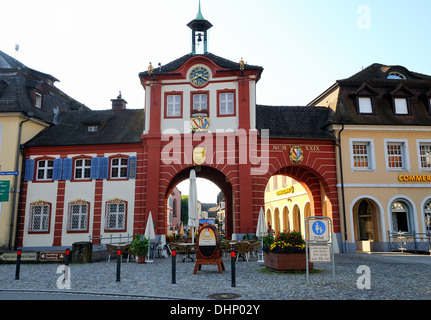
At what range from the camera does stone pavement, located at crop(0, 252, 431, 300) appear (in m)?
8.66

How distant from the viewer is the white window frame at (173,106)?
900 inches

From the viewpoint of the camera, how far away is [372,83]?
24375 mm

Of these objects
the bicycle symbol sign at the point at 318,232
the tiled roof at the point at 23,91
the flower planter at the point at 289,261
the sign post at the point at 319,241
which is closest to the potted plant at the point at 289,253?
the flower planter at the point at 289,261

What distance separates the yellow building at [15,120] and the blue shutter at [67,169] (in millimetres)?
2522

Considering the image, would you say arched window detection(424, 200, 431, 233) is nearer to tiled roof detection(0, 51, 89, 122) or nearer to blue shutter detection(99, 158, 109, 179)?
blue shutter detection(99, 158, 109, 179)

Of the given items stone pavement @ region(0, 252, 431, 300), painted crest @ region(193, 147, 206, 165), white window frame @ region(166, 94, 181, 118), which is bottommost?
stone pavement @ region(0, 252, 431, 300)

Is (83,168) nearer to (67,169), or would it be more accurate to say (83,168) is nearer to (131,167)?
(67,169)

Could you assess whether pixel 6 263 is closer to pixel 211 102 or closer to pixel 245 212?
pixel 245 212

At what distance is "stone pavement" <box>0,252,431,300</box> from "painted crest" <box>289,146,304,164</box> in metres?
9.32

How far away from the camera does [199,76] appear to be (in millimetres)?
23125

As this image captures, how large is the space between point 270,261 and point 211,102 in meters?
12.3

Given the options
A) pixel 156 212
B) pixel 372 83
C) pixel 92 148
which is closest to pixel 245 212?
pixel 156 212

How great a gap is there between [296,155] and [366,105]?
18.8ft

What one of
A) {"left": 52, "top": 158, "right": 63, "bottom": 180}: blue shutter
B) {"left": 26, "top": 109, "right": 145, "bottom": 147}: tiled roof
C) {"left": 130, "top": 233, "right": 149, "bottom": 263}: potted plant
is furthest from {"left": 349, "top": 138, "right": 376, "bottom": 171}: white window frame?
{"left": 52, "top": 158, "right": 63, "bottom": 180}: blue shutter
